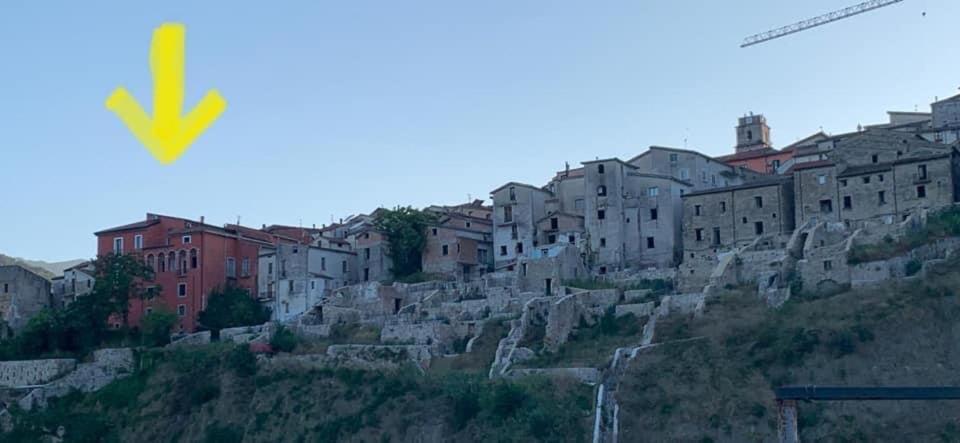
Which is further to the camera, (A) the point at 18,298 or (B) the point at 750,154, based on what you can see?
(B) the point at 750,154

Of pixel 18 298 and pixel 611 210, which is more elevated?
pixel 611 210

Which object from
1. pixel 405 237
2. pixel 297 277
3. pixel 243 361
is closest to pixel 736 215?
pixel 405 237

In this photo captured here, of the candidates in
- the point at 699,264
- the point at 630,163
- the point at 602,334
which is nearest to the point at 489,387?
the point at 602,334

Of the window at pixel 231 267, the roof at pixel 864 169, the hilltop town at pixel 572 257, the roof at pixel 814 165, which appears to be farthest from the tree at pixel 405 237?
the roof at pixel 864 169

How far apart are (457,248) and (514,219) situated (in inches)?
110

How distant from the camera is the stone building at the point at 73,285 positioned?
63.2 meters

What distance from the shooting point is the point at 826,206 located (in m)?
54.6

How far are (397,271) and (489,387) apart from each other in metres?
18.4

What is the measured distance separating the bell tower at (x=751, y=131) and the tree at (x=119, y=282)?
1308 inches

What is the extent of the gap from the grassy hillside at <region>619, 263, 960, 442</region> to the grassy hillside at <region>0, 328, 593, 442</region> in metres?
2.71

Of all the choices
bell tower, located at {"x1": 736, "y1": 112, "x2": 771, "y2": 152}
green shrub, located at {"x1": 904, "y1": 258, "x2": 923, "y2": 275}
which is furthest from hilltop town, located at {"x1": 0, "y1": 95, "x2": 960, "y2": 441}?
bell tower, located at {"x1": 736, "y1": 112, "x2": 771, "y2": 152}

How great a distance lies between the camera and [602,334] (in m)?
49.9

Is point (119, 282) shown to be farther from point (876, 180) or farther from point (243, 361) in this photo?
point (876, 180)

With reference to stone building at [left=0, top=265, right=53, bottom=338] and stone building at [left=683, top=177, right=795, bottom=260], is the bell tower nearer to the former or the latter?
stone building at [left=683, top=177, right=795, bottom=260]
